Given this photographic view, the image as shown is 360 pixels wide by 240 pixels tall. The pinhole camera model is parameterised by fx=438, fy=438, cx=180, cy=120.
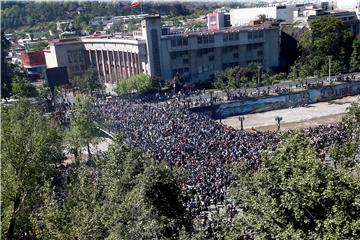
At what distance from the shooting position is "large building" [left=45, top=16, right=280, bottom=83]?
50.8 meters

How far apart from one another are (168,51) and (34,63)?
73.7ft

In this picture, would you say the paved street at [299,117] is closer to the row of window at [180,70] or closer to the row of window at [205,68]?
the row of window at [180,70]

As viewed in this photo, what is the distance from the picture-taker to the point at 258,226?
10555 mm

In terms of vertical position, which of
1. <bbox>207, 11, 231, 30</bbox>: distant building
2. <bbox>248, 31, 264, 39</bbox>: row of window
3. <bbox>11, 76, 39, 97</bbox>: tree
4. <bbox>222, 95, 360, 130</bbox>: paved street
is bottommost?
<bbox>222, 95, 360, 130</bbox>: paved street

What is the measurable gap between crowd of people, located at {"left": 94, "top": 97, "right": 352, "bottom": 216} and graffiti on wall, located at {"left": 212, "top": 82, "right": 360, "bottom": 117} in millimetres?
7968

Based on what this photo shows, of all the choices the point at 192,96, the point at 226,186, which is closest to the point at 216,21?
the point at 192,96

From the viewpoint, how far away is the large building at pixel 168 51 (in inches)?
2000

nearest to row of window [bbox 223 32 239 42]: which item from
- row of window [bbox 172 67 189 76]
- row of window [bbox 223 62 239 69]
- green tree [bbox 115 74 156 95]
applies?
row of window [bbox 223 62 239 69]

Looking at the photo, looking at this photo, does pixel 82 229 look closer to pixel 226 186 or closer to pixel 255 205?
pixel 255 205

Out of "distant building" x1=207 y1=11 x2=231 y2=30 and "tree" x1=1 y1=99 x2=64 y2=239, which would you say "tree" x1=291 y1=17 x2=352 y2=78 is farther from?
"tree" x1=1 y1=99 x2=64 y2=239

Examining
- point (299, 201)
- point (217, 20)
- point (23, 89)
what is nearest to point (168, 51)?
point (23, 89)

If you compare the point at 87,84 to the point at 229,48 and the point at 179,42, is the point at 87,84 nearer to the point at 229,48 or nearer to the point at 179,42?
the point at 179,42

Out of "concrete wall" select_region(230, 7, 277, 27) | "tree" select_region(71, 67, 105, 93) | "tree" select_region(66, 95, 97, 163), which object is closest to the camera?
"tree" select_region(66, 95, 97, 163)

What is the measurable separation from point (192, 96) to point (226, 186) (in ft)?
83.3
